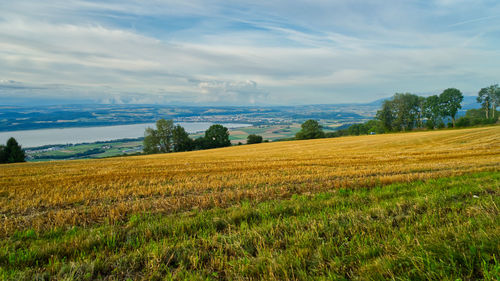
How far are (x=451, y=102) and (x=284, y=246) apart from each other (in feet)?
348

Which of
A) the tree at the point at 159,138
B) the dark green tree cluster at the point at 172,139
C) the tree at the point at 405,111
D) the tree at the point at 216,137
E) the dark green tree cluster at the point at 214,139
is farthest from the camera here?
the tree at the point at 216,137

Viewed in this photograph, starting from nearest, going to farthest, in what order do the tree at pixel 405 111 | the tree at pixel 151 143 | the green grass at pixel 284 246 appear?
the green grass at pixel 284 246 < the tree at pixel 151 143 < the tree at pixel 405 111

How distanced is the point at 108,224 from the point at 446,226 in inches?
251

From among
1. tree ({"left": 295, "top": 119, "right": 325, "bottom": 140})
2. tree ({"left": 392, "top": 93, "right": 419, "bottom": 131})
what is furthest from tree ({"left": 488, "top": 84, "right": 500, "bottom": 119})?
tree ({"left": 295, "top": 119, "right": 325, "bottom": 140})

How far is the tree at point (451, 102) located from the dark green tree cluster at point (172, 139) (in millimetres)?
80608

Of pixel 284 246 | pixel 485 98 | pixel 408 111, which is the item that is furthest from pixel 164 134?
pixel 485 98

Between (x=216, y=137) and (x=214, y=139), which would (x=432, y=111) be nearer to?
(x=216, y=137)

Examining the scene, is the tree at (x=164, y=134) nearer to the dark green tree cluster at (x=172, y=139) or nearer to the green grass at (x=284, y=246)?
the dark green tree cluster at (x=172, y=139)

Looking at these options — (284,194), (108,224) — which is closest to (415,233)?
(284,194)

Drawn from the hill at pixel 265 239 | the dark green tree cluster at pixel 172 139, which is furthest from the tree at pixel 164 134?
the hill at pixel 265 239

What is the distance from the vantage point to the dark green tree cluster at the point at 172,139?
84938 millimetres

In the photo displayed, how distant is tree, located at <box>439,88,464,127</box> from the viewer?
8081 cm

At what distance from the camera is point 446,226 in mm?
3656

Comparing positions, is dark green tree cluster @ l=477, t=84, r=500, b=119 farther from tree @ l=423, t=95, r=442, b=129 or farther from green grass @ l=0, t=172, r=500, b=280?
green grass @ l=0, t=172, r=500, b=280
